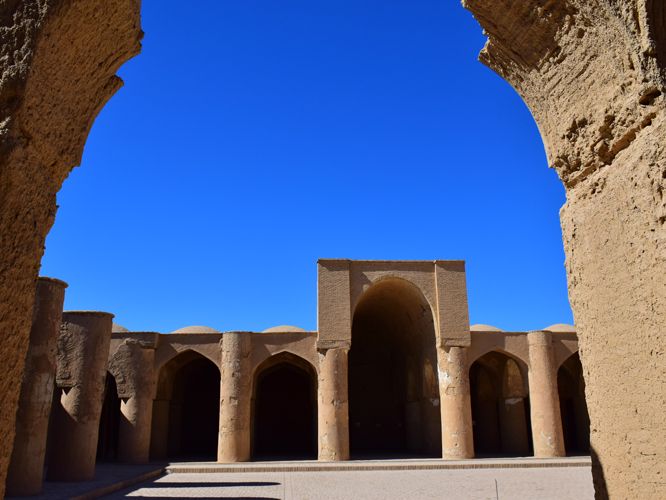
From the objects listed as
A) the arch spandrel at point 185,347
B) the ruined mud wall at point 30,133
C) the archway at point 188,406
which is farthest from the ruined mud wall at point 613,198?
the archway at point 188,406

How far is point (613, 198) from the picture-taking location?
3.25 metres

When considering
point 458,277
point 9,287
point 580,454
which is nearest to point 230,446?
point 458,277

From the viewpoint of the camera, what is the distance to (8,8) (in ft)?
10.2

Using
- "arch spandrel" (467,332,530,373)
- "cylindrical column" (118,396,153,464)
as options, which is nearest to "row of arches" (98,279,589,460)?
"arch spandrel" (467,332,530,373)

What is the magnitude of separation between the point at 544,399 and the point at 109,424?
1413 cm

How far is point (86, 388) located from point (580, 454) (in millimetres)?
14849

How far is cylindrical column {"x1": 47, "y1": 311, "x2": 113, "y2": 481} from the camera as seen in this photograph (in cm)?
1208

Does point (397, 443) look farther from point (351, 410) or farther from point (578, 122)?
point (578, 122)

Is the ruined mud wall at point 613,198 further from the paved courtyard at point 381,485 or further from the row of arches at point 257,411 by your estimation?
the row of arches at point 257,411

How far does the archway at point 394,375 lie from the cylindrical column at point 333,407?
254 cm

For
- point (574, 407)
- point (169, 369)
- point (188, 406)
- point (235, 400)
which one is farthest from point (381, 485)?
point (188, 406)

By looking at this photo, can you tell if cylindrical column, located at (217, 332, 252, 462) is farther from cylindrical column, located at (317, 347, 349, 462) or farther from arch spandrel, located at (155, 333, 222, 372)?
cylindrical column, located at (317, 347, 349, 462)

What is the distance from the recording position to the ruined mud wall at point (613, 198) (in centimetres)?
291

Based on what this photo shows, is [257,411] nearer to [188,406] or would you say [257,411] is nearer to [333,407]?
[188,406]
